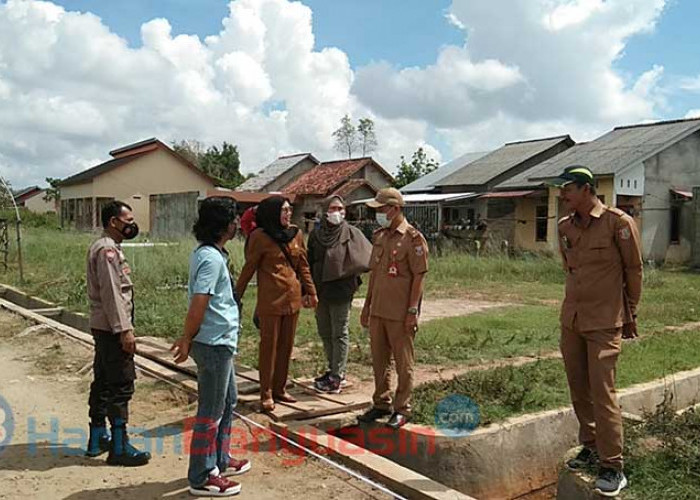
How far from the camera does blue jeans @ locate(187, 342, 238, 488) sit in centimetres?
395

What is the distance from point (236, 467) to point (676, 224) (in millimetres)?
23131

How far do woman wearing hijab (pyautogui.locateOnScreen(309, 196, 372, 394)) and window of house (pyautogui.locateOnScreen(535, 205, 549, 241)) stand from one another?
773 inches

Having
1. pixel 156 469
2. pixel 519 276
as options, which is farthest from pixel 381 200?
pixel 519 276

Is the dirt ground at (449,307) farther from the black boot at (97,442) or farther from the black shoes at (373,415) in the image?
the black boot at (97,442)

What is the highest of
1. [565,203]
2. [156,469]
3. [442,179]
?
[442,179]

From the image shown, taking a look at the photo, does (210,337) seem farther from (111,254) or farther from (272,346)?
(272,346)

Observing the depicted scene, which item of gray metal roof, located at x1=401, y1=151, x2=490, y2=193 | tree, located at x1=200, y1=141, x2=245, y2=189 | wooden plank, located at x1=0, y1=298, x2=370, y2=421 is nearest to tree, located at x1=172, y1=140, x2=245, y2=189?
tree, located at x1=200, y1=141, x2=245, y2=189

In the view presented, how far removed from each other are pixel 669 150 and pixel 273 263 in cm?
2201

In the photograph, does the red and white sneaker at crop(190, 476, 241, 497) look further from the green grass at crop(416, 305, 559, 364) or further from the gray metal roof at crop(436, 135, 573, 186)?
the gray metal roof at crop(436, 135, 573, 186)

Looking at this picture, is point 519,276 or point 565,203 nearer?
point 565,203

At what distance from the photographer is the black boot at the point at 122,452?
176 inches

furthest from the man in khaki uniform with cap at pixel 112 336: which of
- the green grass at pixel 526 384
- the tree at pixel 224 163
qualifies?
the tree at pixel 224 163

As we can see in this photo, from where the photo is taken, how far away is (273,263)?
5.33 metres

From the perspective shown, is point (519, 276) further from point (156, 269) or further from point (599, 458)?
point (599, 458)
